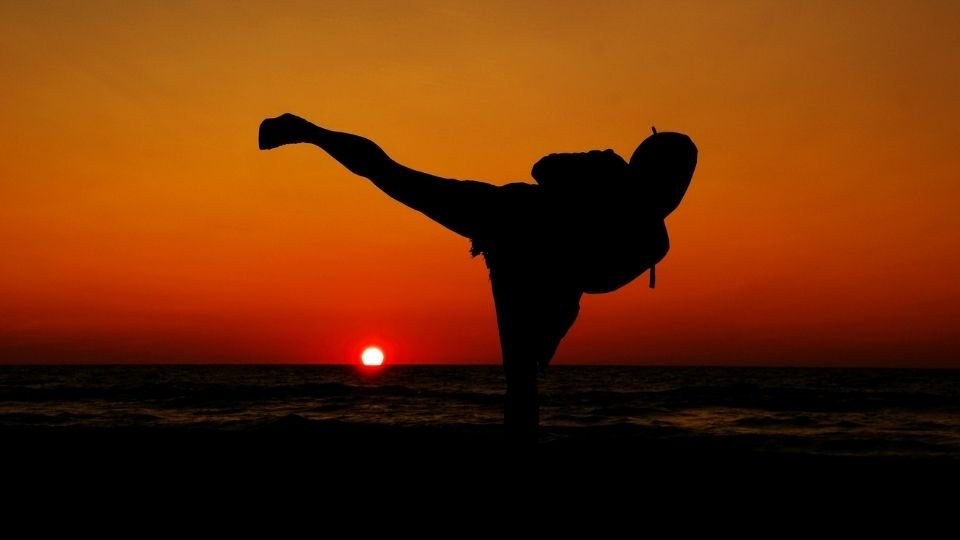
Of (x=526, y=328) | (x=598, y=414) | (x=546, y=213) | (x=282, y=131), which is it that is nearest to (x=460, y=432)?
(x=526, y=328)

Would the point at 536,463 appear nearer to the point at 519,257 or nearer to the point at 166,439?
the point at 519,257

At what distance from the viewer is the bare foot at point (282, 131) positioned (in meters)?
2.90

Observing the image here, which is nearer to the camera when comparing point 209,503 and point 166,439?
point 209,503

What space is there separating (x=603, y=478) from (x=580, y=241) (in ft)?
6.04

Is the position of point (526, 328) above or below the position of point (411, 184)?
below

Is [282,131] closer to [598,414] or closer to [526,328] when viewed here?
[526,328]

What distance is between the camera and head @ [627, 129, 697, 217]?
2.90 m

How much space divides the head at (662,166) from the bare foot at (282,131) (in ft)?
4.34

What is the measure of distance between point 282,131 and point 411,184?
0.65m

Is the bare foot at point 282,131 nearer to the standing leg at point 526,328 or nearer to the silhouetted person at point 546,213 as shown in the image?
the silhouetted person at point 546,213

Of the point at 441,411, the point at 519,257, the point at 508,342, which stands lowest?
the point at 441,411

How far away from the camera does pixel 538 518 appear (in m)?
3.36

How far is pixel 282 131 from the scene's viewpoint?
2949 mm

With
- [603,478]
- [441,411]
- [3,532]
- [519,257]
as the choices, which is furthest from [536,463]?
[441,411]
